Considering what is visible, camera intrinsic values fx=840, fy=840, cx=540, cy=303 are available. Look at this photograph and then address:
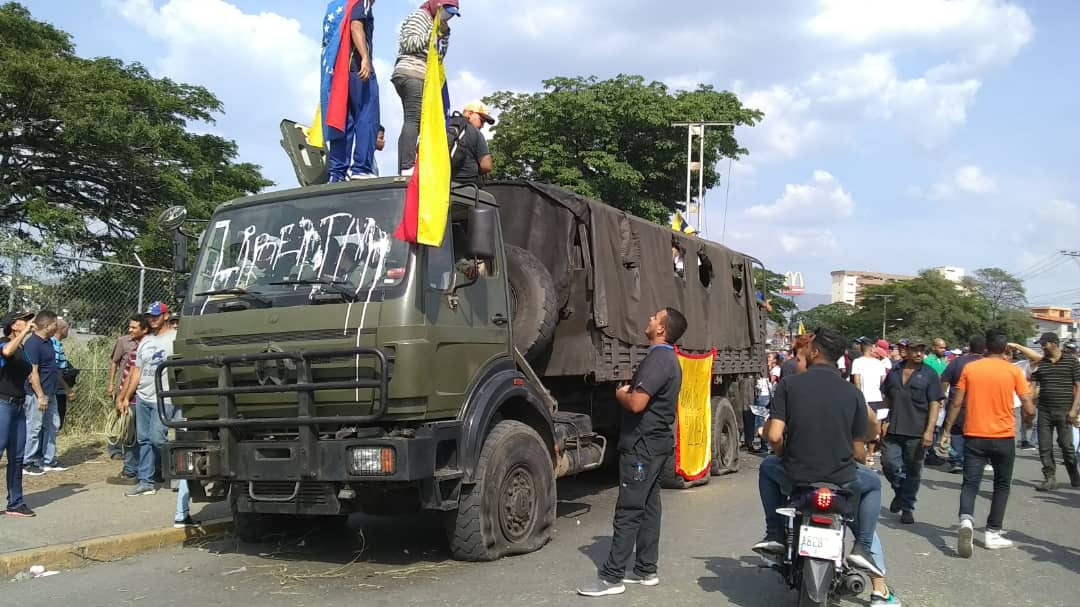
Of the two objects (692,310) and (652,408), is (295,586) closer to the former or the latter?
(652,408)

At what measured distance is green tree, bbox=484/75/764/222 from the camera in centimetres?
2917

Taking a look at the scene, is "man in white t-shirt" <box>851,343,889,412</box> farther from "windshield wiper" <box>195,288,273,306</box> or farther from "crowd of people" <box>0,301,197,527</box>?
"crowd of people" <box>0,301,197,527</box>

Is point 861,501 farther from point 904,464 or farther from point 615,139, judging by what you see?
point 615,139

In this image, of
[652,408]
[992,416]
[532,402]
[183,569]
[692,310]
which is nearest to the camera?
[652,408]

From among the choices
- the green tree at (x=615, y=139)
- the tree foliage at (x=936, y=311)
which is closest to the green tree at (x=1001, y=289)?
the tree foliage at (x=936, y=311)

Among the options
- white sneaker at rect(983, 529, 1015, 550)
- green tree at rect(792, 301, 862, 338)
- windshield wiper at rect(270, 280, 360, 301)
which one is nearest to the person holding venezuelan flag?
windshield wiper at rect(270, 280, 360, 301)

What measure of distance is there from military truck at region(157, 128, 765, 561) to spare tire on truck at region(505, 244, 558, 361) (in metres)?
0.03

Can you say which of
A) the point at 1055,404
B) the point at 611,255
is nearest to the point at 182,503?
the point at 611,255

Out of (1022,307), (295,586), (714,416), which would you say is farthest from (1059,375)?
(1022,307)

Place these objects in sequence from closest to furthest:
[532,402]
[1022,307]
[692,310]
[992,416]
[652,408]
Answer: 1. [652,408]
2. [532,402]
3. [992,416]
4. [692,310]
5. [1022,307]

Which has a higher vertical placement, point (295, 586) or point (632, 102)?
point (632, 102)

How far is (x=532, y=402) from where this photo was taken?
22.3 ft

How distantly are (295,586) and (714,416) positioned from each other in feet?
22.5

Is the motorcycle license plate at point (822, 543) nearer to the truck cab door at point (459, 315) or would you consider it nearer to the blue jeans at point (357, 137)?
the truck cab door at point (459, 315)
